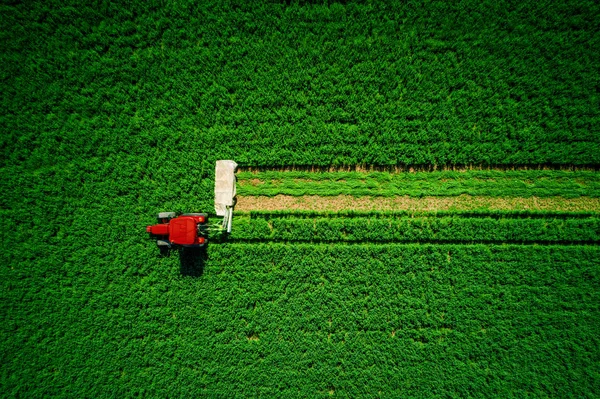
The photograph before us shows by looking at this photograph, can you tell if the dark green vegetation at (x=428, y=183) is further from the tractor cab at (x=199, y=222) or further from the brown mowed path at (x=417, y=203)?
the tractor cab at (x=199, y=222)

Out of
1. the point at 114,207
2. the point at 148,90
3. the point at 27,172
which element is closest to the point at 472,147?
the point at 148,90

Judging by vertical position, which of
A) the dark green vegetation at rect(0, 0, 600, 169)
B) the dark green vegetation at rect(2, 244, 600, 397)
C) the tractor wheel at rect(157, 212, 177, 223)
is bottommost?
the dark green vegetation at rect(2, 244, 600, 397)

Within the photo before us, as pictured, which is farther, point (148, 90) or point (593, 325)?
point (148, 90)

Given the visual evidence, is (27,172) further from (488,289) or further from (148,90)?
(488,289)

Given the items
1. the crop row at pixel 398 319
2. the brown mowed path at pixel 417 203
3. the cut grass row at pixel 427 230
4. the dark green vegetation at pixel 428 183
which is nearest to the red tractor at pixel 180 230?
the crop row at pixel 398 319

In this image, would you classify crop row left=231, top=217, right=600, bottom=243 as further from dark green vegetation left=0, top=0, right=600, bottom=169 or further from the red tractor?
dark green vegetation left=0, top=0, right=600, bottom=169

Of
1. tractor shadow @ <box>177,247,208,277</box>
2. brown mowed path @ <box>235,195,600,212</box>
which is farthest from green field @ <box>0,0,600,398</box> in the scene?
brown mowed path @ <box>235,195,600,212</box>
